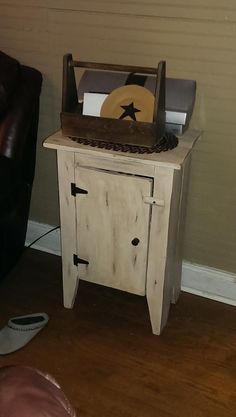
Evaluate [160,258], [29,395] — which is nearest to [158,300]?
[160,258]

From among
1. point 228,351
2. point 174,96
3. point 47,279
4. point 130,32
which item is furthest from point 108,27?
point 228,351

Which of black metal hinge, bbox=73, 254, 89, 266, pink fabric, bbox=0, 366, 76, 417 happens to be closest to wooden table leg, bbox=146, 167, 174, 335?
black metal hinge, bbox=73, 254, 89, 266

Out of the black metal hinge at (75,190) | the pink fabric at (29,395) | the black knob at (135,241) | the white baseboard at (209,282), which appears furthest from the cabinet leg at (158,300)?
the pink fabric at (29,395)

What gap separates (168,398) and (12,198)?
2.73ft

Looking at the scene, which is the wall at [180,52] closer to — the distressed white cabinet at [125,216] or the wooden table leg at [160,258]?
the distressed white cabinet at [125,216]

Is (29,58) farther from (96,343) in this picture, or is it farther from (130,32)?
(96,343)

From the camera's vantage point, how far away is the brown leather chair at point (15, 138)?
163 centimetres

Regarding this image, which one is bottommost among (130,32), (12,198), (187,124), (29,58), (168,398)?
(168,398)

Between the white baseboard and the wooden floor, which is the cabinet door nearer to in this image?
the wooden floor

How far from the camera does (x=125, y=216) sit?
5.05 feet

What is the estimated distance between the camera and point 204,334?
173cm

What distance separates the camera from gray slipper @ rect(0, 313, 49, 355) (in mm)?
1647

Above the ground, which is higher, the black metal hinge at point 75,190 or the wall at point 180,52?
the wall at point 180,52

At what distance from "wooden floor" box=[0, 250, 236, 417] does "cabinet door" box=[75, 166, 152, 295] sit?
19 cm
